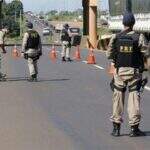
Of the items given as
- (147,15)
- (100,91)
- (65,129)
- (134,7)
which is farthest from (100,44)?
(65,129)

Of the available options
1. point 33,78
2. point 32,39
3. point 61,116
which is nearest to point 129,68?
point 61,116

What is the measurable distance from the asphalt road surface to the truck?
283 inches

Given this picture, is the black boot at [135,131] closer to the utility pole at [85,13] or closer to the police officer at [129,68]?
the police officer at [129,68]

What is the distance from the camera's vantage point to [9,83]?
72.6 feet

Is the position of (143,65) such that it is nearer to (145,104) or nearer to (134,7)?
(145,104)

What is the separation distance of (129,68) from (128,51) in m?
0.27

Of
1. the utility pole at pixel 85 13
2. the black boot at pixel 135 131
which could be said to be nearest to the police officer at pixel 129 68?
the black boot at pixel 135 131

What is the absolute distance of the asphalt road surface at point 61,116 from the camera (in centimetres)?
1031

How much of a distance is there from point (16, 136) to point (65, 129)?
1.12 meters

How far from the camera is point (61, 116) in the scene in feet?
44.8

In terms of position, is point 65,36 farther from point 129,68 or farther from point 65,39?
point 129,68

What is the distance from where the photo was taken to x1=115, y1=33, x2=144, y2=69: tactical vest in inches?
420

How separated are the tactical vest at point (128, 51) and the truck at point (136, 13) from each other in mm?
18412

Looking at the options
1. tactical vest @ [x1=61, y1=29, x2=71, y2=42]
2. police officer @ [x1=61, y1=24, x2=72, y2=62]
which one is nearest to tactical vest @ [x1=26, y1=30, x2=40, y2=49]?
police officer @ [x1=61, y1=24, x2=72, y2=62]
